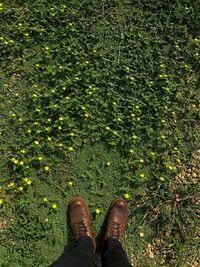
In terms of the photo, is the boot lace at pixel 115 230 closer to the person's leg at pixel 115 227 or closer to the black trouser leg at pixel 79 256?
the person's leg at pixel 115 227

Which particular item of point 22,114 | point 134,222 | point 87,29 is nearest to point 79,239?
point 134,222

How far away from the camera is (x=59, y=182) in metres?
4.04

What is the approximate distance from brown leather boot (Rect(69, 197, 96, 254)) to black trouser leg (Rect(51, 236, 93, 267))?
110mm

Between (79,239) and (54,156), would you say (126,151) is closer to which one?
(54,156)

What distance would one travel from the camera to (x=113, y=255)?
137 inches

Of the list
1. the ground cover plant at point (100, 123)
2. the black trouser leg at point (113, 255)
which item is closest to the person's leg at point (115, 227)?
the black trouser leg at point (113, 255)

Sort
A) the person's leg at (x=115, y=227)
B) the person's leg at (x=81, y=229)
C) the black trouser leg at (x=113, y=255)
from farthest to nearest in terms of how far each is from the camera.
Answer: the person's leg at (x=115, y=227), the person's leg at (x=81, y=229), the black trouser leg at (x=113, y=255)

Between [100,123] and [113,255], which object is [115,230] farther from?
[100,123]

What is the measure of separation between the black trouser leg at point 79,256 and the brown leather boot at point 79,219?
0.36 feet

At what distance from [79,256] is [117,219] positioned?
732 mm

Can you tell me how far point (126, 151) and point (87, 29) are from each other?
74.8 inches

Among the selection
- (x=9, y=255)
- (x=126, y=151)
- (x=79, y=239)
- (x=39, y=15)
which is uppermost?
(x=39, y=15)

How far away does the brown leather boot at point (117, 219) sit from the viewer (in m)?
3.89

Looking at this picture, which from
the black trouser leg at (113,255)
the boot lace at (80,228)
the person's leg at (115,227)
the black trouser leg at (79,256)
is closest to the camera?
the black trouser leg at (79,256)
